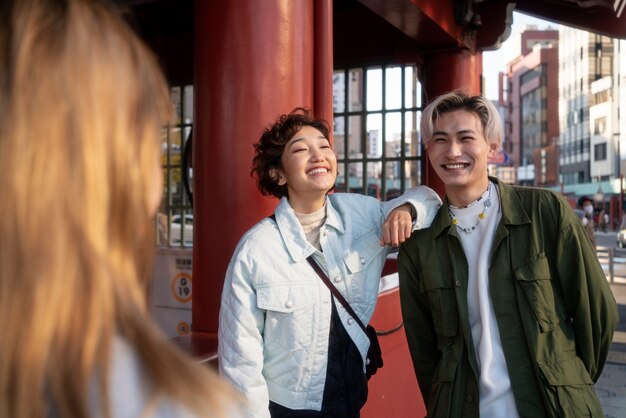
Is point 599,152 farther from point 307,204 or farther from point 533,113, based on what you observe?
point 307,204

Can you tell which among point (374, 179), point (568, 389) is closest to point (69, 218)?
point (568, 389)

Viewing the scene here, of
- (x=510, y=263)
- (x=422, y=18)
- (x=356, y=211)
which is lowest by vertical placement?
(x=510, y=263)

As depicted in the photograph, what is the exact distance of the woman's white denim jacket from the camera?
1951 millimetres

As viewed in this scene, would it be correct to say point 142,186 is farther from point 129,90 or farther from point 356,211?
point 356,211

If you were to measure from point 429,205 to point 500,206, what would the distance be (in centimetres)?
28

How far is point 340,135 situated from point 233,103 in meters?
3.82

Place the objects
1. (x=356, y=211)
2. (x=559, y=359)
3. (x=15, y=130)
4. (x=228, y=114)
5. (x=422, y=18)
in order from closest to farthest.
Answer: (x=15, y=130) → (x=559, y=359) → (x=356, y=211) → (x=228, y=114) → (x=422, y=18)

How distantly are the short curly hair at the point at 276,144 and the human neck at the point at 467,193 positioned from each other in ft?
1.86

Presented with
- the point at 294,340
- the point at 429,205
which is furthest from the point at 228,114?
the point at 294,340

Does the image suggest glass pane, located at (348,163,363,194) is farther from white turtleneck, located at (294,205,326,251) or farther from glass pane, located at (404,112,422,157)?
white turtleneck, located at (294,205,326,251)

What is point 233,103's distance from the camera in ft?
9.70

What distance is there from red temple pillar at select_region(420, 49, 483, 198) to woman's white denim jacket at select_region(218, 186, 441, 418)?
13.6ft

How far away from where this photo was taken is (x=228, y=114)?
297cm

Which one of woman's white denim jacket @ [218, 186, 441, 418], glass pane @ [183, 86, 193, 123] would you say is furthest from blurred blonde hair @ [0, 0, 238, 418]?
glass pane @ [183, 86, 193, 123]
